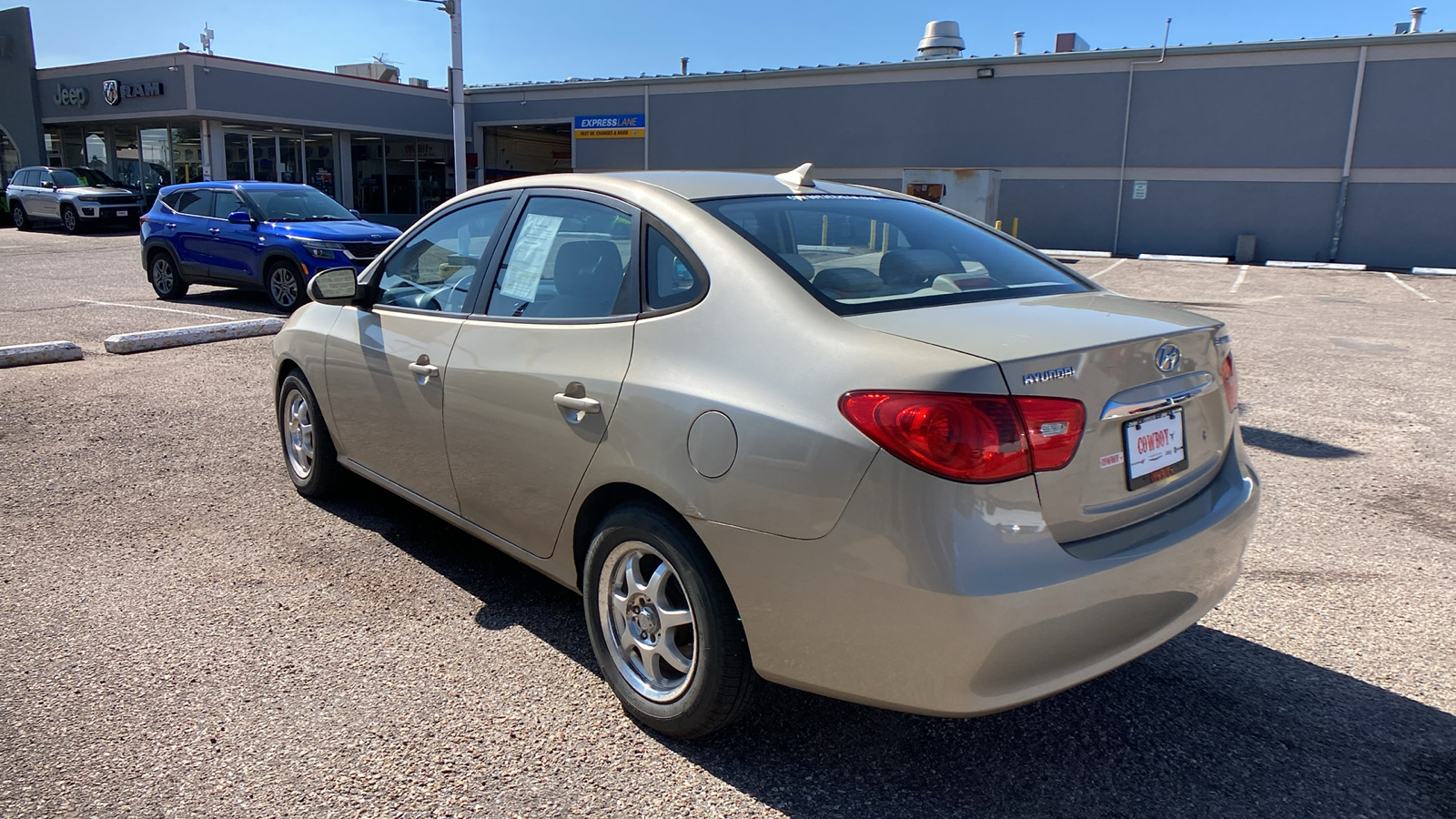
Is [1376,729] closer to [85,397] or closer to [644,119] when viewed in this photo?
[85,397]

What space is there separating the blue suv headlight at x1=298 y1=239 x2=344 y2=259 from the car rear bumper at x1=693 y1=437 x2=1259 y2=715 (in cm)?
A: 1052

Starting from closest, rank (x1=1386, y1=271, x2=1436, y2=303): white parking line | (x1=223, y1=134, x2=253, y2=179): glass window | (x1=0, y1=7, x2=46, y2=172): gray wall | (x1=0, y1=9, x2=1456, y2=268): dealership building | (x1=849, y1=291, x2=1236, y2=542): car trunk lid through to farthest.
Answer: (x1=849, y1=291, x2=1236, y2=542): car trunk lid → (x1=1386, y1=271, x2=1436, y2=303): white parking line → (x1=0, y1=9, x2=1456, y2=268): dealership building → (x1=223, y1=134, x2=253, y2=179): glass window → (x1=0, y1=7, x2=46, y2=172): gray wall

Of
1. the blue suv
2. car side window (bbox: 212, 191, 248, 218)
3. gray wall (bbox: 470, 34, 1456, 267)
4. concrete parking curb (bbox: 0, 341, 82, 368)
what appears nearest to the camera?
concrete parking curb (bbox: 0, 341, 82, 368)

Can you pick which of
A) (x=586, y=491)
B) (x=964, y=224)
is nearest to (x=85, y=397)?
(x=586, y=491)

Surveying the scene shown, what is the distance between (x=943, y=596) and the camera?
2.21 m

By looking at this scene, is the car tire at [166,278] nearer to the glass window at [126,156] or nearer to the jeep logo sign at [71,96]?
the glass window at [126,156]

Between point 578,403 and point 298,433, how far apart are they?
2.71m

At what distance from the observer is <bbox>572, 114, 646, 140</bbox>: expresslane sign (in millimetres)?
33406

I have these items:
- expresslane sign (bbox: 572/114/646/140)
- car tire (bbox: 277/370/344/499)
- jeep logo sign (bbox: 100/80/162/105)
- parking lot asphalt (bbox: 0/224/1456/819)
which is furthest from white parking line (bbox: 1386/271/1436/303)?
jeep logo sign (bbox: 100/80/162/105)

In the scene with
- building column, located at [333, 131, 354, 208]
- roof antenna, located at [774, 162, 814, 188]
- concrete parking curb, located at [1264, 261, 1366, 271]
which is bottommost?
concrete parking curb, located at [1264, 261, 1366, 271]

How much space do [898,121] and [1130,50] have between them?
653cm

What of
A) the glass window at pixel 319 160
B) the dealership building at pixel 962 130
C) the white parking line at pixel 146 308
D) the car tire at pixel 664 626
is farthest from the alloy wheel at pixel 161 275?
the glass window at pixel 319 160

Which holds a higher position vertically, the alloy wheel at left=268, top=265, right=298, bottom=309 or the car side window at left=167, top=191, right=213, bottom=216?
the car side window at left=167, top=191, right=213, bottom=216

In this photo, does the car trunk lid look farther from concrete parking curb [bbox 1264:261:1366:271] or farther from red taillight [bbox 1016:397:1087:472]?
concrete parking curb [bbox 1264:261:1366:271]
